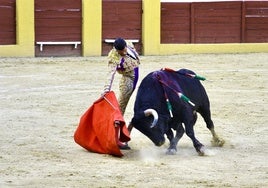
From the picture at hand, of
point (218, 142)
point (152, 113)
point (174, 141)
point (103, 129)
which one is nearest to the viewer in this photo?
point (152, 113)

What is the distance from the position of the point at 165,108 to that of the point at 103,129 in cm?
53

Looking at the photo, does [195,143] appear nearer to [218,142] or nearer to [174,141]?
[174,141]

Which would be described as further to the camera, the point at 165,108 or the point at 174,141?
the point at 174,141

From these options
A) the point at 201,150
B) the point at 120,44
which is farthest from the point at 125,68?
the point at 201,150

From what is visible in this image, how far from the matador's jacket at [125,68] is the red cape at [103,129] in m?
0.16

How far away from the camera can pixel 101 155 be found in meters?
7.04

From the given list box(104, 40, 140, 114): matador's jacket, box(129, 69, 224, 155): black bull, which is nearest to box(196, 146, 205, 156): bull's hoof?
box(129, 69, 224, 155): black bull

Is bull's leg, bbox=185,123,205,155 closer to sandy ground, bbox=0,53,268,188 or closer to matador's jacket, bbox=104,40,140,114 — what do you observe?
sandy ground, bbox=0,53,268,188

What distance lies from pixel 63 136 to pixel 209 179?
2.20 m

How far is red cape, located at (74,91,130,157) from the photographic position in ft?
22.9

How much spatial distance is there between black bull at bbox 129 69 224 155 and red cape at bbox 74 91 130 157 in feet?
0.51

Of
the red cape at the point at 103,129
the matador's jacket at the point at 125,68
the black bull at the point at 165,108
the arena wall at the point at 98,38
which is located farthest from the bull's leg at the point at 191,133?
the arena wall at the point at 98,38

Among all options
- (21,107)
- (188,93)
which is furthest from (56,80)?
(188,93)

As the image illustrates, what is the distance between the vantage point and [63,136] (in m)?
8.00
